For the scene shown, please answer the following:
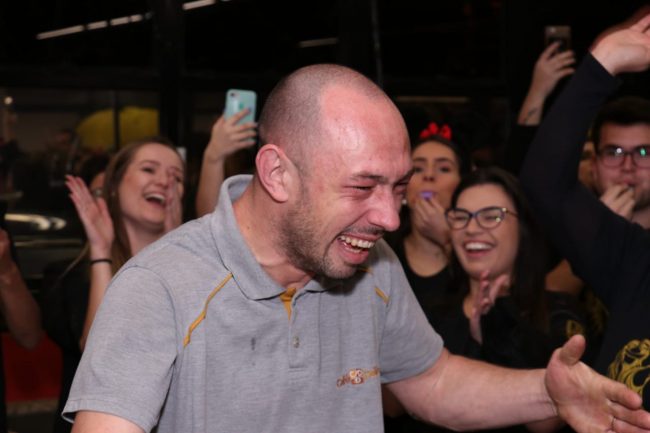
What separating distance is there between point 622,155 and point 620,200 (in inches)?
8.3

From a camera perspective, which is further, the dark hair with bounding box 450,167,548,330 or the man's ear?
the dark hair with bounding box 450,167,548,330

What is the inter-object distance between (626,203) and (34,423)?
288 cm

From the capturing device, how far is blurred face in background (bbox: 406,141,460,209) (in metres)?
3.72

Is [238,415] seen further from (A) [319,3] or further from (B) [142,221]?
(A) [319,3]

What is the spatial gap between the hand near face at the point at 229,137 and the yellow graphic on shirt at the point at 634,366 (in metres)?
1.48

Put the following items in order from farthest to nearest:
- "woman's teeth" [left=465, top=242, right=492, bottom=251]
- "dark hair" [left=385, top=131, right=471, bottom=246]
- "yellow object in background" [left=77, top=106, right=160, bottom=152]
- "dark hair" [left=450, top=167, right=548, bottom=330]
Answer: "yellow object in background" [left=77, top=106, right=160, bottom=152]
"dark hair" [left=385, top=131, right=471, bottom=246]
"woman's teeth" [left=465, top=242, right=492, bottom=251]
"dark hair" [left=450, top=167, right=548, bottom=330]

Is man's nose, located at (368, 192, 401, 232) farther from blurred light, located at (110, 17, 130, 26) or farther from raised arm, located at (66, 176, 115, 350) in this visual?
blurred light, located at (110, 17, 130, 26)

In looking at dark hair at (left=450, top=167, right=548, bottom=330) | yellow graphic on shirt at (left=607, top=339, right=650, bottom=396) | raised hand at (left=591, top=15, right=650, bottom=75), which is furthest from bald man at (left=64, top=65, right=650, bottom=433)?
dark hair at (left=450, top=167, right=548, bottom=330)

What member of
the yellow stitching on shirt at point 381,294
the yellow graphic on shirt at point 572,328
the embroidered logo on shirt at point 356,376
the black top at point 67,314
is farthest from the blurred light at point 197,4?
the embroidered logo on shirt at point 356,376

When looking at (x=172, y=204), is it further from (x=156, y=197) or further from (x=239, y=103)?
(x=239, y=103)

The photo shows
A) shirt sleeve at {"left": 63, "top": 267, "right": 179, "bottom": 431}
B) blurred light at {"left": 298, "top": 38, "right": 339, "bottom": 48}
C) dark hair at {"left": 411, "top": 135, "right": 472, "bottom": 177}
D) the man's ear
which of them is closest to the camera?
shirt sleeve at {"left": 63, "top": 267, "right": 179, "bottom": 431}

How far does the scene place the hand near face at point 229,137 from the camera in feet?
10.8

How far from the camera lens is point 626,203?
2.80 m

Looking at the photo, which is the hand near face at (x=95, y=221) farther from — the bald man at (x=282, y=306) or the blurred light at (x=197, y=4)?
the blurred light at (x=197, y=4)
